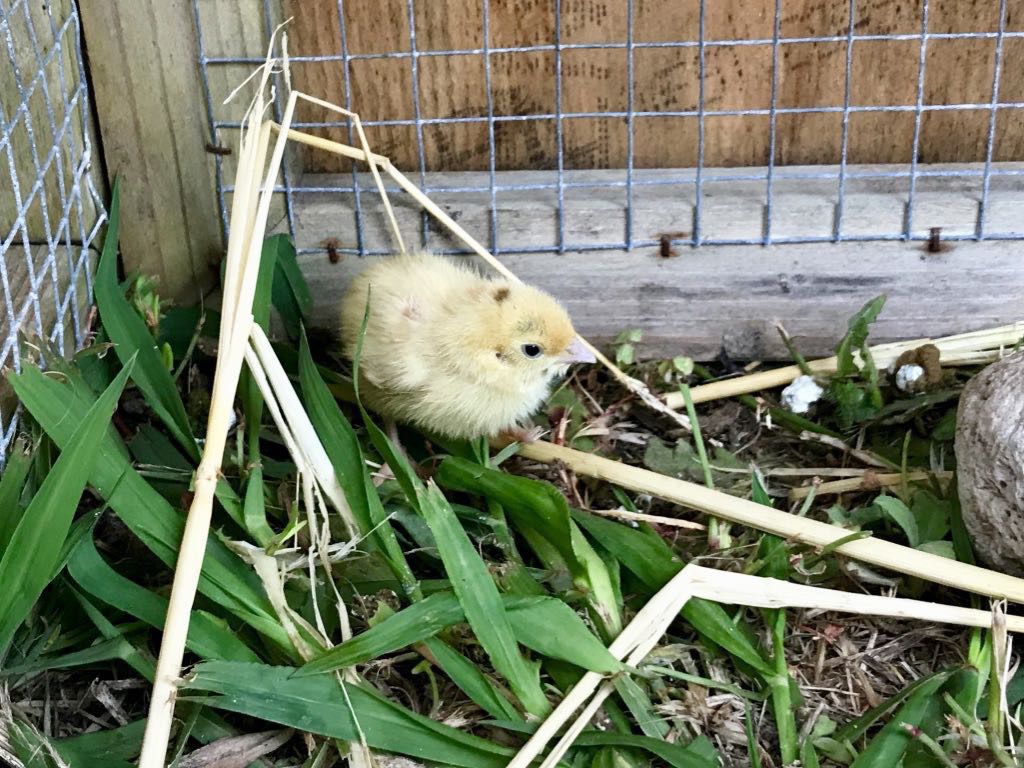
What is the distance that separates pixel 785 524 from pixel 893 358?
0.56m

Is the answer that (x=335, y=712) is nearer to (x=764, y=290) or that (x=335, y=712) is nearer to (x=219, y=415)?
(x=219, y=415)

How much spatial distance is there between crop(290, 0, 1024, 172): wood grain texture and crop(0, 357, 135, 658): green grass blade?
95 cm

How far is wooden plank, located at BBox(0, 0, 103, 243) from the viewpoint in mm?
1695

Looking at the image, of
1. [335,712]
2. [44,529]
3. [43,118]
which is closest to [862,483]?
[335,712]

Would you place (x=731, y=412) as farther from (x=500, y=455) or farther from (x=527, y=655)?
(x=527, y=655)

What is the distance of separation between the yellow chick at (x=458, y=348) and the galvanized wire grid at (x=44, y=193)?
0.48 meters

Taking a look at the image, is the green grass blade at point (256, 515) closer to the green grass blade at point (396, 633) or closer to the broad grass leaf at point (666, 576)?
the green grass blade at point (396, 633)

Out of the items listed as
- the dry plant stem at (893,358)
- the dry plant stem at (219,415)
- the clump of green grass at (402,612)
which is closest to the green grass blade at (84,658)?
the clump of green grass at (402,612)

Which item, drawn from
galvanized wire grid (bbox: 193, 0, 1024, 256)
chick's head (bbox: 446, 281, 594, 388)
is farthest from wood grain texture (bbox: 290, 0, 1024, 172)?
chick's head (bbox: 446, 281, 594, 388)

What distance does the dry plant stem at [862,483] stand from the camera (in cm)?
185

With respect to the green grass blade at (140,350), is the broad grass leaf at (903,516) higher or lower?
lower

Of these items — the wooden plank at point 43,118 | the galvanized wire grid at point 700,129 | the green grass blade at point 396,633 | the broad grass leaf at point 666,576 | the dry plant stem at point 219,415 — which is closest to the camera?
the dry plant stem at point 219,415

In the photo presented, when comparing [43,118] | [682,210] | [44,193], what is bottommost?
[682,210]

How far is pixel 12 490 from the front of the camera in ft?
4.82
